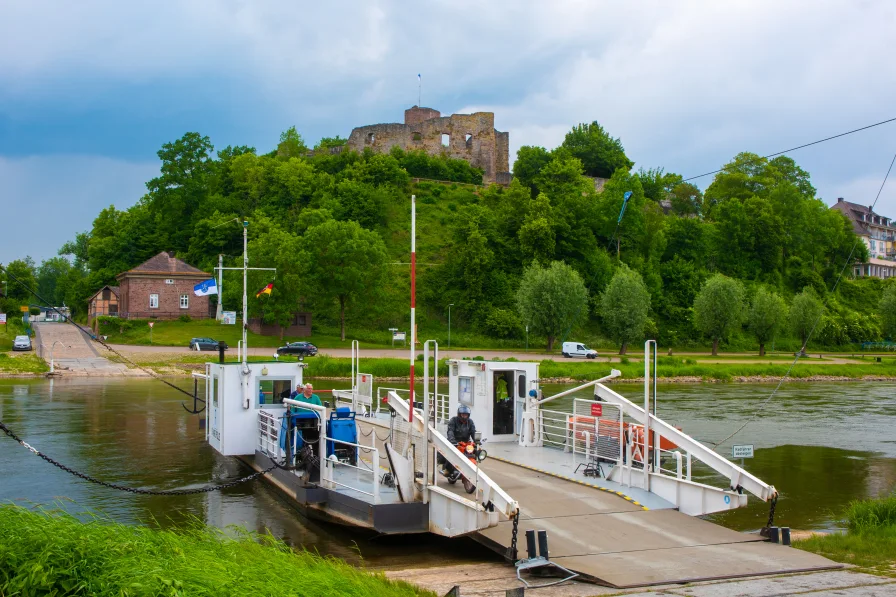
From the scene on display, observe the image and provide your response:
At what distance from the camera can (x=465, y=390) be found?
68.1 feet

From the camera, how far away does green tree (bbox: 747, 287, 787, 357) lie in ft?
250

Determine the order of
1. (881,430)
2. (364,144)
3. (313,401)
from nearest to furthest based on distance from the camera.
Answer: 1. (313,401)
2. (881,430)
3. (364,144)

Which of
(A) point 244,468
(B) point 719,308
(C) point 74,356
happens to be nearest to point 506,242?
(B) point 719,308

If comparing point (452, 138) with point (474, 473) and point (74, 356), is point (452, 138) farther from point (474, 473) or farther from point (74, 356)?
point (474, 473)

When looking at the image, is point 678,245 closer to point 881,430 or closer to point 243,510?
point 881,430

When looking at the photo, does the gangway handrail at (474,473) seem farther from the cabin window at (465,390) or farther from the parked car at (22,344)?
the parked car at (22,344)

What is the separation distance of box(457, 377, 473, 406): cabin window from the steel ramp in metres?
5.52

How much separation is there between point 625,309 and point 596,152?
197ft

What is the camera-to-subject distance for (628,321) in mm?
71625

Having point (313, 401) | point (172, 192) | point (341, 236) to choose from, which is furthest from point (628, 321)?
point (172, 192)

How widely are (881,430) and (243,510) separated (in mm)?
28737

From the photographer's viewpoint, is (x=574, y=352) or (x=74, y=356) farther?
(x=574, y=352)

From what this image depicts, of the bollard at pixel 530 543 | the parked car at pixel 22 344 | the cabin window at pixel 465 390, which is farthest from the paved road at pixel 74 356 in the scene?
the bollard at pixel 530 543

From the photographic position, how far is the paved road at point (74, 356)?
52.7 metres
